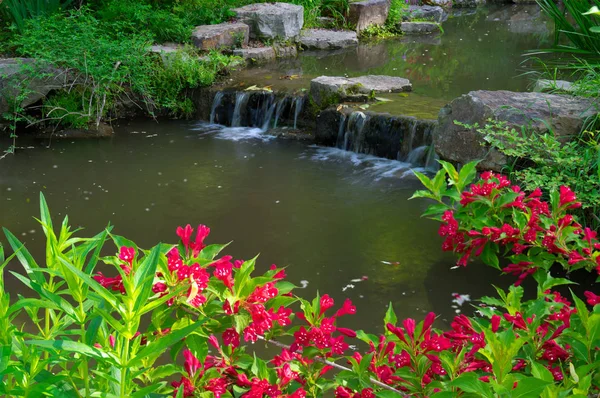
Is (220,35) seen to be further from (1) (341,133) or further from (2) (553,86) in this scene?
(2) (553,86)

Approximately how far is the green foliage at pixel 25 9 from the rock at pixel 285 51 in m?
3.11

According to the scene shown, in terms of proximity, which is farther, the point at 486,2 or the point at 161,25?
the point at 486,2

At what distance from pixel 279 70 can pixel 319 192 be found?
4.28m

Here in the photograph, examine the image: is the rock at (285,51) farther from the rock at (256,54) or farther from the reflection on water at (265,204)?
the reflection on water at (265,204)

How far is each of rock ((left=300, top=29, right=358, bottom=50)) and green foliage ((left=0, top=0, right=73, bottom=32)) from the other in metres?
3.85

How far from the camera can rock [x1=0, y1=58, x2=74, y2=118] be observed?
26.3 ft

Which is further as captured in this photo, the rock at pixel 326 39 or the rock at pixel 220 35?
the rock at pixel 326 39

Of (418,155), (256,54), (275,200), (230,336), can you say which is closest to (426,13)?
(256,54)

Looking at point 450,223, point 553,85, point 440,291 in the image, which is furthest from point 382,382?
point 553,85

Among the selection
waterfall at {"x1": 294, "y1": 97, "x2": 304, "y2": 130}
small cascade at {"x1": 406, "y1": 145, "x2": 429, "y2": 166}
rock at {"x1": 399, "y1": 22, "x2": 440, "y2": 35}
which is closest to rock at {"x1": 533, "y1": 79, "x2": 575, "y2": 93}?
small cascade at {"x1": 406, "y1": 145, "x2": 429, "y2": 166}

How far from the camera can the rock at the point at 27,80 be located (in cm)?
802

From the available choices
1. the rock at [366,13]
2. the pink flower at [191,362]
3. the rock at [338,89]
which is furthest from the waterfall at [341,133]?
the pink flower at [191,362]

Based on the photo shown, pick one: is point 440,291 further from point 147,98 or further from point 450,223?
point 147,98

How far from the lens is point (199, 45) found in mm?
10117
